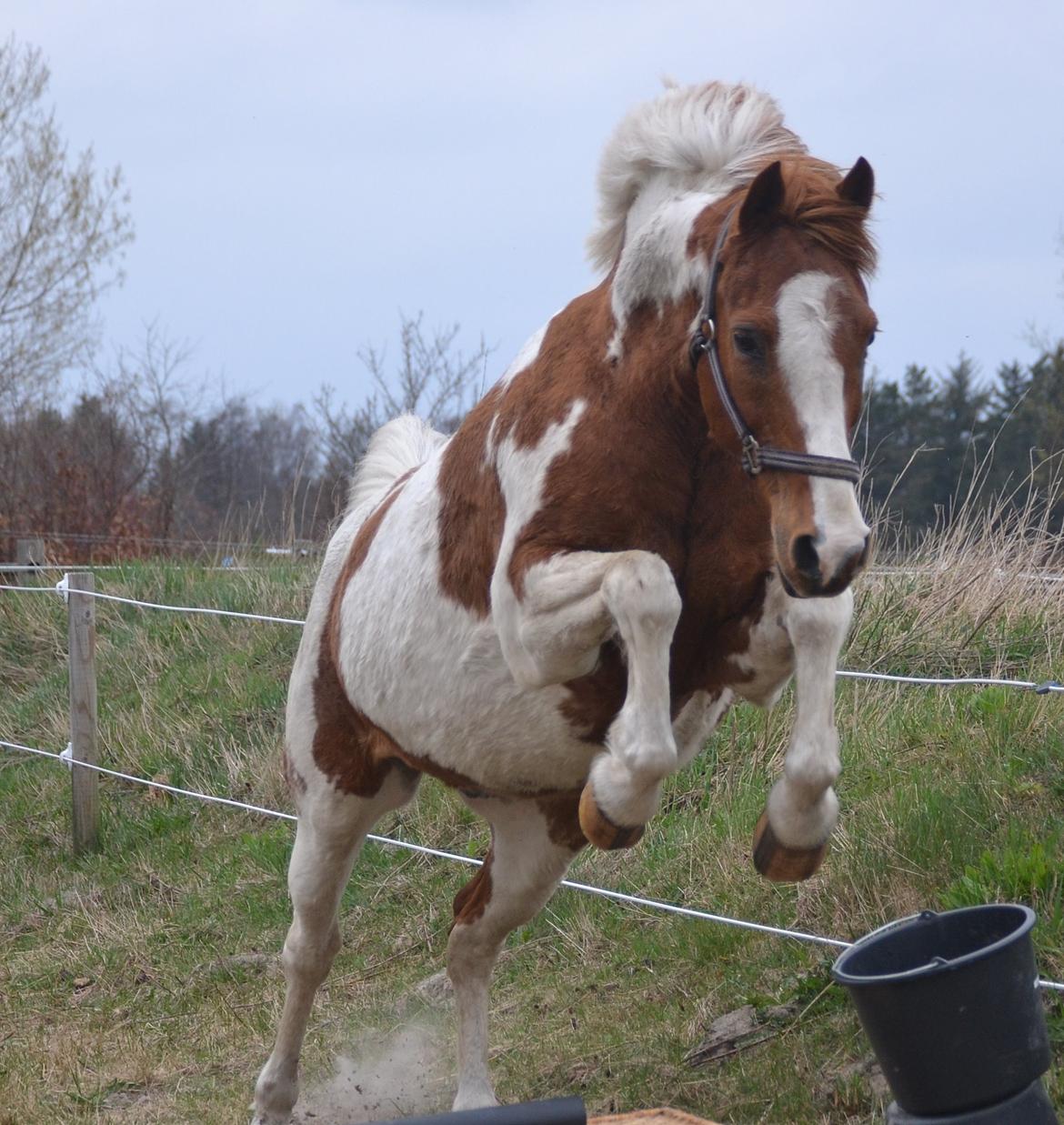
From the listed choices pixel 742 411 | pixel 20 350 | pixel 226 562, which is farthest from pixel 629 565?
pixel 20 350

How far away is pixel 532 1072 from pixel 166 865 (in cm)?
327

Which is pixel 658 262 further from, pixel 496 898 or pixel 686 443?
pixel 496 898

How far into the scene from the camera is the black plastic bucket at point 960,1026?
2.65m

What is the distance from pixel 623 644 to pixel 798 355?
2.48ft

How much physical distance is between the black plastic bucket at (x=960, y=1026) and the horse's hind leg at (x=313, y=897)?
78.6 inches

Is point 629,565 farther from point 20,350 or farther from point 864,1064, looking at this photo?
point 20,350

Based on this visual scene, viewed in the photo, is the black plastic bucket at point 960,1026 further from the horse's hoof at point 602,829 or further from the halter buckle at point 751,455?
the halter buckle at point 751,455

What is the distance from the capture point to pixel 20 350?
2012cm

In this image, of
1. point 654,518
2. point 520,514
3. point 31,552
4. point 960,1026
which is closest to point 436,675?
point 520,514

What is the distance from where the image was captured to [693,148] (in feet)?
10.8

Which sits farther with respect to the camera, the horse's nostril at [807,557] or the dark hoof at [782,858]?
the dark hoof at [782,858]

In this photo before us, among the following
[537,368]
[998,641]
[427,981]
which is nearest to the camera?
[537,368]

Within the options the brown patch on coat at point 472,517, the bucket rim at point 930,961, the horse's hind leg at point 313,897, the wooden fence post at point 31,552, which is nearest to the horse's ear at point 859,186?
the brown patch on coat at point 472,517

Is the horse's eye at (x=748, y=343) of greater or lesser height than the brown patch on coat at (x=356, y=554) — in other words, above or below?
above
